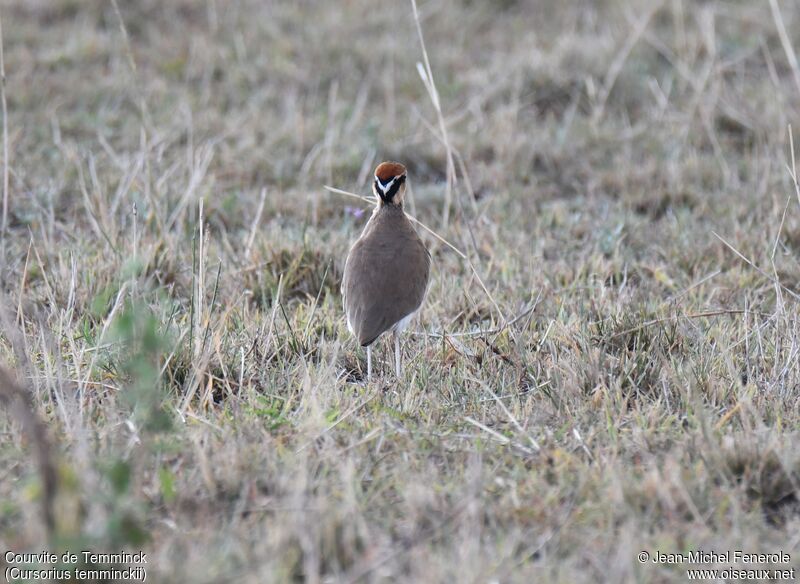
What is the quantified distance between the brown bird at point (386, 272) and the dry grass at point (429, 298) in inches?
5.8

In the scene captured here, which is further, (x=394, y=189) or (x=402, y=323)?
(x=394, y=189)

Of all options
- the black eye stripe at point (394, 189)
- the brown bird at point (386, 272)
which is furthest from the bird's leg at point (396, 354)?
the black eye stripe at point (394, 189)

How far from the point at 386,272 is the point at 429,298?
0.75 m

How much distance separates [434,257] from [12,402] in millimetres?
2965

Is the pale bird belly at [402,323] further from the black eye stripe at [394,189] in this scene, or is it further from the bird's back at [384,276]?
the black eye stripe at [394,189]

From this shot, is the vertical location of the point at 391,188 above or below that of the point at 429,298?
above

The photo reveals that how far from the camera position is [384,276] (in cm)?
399

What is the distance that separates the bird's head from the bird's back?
1.4 inches

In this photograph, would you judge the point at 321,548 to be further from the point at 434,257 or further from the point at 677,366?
the point at 434,257

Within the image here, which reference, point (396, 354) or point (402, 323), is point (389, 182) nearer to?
point (402, 323)

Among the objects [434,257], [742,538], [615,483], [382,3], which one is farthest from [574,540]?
[382,3]

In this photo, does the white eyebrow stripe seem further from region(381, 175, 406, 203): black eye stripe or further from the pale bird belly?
the pale bird belly

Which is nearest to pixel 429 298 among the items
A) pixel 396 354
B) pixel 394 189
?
pixel 394 189

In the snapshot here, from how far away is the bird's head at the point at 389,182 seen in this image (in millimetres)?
4195
